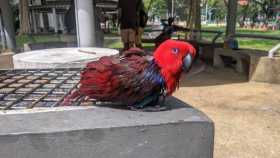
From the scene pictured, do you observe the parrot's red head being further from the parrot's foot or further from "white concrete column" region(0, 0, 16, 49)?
"white concrete column" region(0, 0, 16, 49)

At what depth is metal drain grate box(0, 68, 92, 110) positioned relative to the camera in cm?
181

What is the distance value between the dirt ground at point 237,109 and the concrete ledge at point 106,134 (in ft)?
5.87

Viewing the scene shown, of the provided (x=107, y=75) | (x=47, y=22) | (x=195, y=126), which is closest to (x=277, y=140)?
(x=195, y=126)

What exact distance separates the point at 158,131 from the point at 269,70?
525cm

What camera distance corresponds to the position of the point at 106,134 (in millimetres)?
1370

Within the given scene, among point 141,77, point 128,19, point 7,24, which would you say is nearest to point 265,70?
point 128,19

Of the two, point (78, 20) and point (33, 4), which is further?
point (33, 4)

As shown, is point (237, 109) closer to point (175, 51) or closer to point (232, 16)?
point (175, 51)

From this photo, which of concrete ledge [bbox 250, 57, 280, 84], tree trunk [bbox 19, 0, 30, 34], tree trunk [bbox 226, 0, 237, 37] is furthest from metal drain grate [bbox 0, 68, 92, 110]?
tree trunk [bbox 19, 0, 30, 34]

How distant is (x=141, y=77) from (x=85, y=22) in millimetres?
3538

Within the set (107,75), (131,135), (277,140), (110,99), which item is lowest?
(277,140)

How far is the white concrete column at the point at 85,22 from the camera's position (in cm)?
470

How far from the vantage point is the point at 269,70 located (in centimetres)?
605

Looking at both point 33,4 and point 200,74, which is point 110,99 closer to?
point 200,74
